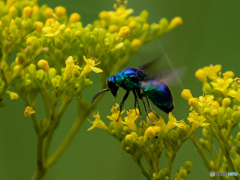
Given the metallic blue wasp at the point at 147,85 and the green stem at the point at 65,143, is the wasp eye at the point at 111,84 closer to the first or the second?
the metallic blue wasp at the point at 147,85

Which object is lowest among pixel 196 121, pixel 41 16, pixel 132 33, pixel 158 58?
pixel 196 121

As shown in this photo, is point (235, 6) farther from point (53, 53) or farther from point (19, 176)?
point (19, 176)

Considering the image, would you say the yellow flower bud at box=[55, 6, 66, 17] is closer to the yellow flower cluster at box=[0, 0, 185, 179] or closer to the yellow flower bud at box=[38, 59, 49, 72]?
the yellow flower cluster at box=[0, 0, 185, 179]

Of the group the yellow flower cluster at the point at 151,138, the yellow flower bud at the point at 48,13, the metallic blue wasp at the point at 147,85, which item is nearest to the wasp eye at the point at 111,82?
the metallic blue wasp at the point at 147,85

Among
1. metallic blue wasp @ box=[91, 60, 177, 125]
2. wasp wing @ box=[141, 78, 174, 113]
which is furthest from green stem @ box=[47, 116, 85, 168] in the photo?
wasp wing @ box=[141, 78, 174, 113]

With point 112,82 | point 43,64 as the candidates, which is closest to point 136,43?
point 112,82

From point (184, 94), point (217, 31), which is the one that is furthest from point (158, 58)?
point (217, 31)
